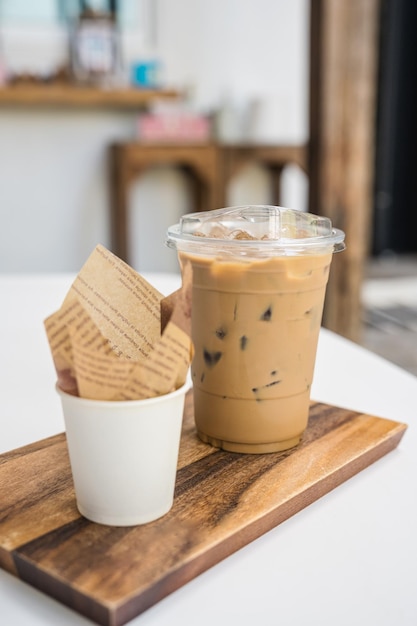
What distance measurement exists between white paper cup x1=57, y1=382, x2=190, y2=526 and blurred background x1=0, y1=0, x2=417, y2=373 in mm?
2599

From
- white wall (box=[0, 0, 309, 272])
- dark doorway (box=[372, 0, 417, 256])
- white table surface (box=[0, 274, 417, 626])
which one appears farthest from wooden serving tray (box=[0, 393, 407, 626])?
dark doorway (box=[372, 0, 417, 256])

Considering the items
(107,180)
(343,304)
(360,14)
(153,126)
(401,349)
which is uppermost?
(360,14)

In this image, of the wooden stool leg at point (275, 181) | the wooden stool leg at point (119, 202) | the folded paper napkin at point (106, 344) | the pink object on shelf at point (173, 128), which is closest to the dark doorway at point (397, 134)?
the wooden stool leg at point (275, 181)

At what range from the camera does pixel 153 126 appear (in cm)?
351

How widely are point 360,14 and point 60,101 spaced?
4.45 ft

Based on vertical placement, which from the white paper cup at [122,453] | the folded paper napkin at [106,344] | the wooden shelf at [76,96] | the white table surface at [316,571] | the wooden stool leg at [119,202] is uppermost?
the wooden shelf at [76,96]

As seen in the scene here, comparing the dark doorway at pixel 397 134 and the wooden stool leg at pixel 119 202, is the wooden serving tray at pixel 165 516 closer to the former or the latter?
the wooden stool leg at pixel 119 202

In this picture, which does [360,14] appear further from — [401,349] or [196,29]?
[401,349]

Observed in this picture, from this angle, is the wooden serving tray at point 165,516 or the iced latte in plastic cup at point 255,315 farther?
the iced latte in plastic cup at point 255,315

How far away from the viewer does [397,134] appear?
602cm

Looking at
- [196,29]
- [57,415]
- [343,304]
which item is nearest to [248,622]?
[57,415]

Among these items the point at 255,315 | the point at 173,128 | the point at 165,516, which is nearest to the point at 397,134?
the point at 173,128

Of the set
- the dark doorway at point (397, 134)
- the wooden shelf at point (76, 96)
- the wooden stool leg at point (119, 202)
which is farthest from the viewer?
the dark doorway at point (397, 134)

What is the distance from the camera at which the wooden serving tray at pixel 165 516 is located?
46 cm
